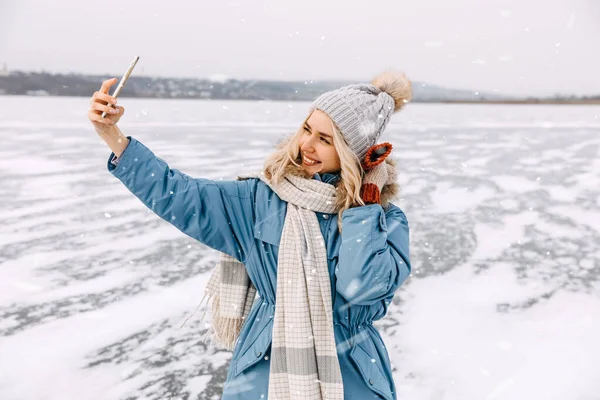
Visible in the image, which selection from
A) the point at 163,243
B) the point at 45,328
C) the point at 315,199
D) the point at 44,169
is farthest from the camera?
the point at 44,169

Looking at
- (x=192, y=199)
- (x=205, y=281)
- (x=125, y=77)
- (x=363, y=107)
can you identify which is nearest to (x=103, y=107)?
(x=125, y=77)

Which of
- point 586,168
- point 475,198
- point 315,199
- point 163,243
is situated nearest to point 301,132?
point 315,199

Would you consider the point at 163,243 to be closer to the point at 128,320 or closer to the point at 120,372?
the point at 128,320

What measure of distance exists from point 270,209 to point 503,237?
15.9ft

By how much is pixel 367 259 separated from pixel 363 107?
1.86ft

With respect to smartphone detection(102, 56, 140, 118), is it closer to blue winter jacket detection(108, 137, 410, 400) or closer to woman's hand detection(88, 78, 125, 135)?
woman's hand detection(88, 78, 125, 135)

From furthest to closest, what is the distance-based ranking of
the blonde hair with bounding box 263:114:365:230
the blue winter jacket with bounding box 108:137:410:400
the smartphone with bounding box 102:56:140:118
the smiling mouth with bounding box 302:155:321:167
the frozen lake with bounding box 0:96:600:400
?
the frozen lake with bounding box 0:96:600:400 < the smiling mouth with bounding box 302:155:321:167 < the blonde hair with bounding box 263:114:365:230 < the blue winter jacket with bounding box 108:137:410:400 < the smartphone with bounding box 102:56:140:118

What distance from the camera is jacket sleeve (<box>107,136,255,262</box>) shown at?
1518mm

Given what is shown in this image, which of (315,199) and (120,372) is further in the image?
(120,372)

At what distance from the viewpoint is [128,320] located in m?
3.66

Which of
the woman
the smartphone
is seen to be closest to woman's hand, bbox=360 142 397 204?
the woman

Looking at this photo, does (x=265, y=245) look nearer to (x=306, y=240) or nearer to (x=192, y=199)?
(x=306, y=240)

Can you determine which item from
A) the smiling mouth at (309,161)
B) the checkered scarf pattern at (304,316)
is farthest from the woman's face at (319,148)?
the checkered scarf pattern at (304,316)

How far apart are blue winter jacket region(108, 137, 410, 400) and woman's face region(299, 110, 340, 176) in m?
0.05
